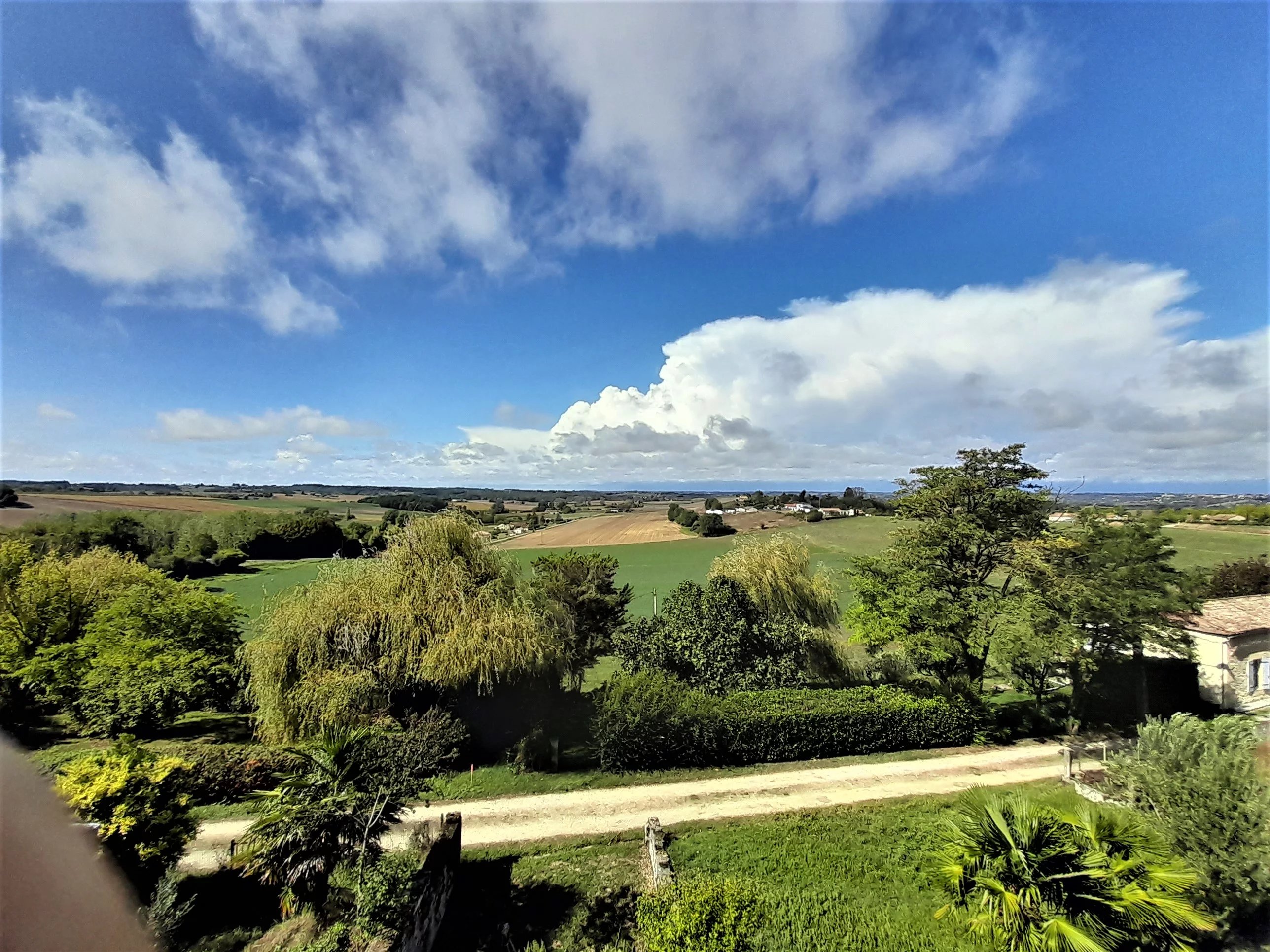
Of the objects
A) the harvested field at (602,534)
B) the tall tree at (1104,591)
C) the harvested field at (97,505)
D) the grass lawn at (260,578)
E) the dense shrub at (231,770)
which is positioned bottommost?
the grass lawn at (260,578)

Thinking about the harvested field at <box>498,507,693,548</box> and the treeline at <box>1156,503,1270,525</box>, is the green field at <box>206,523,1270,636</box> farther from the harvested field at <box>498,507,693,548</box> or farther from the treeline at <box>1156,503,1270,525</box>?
the treeline at <box>1156,503,1270,525</box>

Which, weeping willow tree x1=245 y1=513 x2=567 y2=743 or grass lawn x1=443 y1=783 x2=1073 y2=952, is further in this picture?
weeping willow tree x1=245 y1=513 x2=567 y2=743

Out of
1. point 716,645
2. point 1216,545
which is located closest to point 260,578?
point 716,645

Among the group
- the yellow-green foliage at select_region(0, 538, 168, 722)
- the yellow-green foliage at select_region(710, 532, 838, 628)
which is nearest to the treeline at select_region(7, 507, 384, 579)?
the yellow-green foliage at select_region(0, 538, 168, 722)

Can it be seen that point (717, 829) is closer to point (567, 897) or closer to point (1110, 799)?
point (567, 897)

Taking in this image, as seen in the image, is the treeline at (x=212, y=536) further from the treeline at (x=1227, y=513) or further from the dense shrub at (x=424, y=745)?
the treeline at (x=1227, y=513)

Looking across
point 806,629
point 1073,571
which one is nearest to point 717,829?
point 806,629

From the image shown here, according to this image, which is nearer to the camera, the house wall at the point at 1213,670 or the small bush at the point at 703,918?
the small bush at the point at 703,918

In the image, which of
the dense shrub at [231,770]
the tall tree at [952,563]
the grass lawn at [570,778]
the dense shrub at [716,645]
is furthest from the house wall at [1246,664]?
the dense shrub at [231,770]
